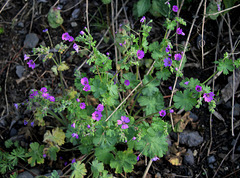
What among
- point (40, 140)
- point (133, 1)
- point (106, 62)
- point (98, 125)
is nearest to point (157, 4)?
point (133, 1)

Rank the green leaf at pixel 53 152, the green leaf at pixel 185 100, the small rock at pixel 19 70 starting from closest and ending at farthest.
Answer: the green leaf at pixel 185 100, the green leaf at pixel 53 152, the small rock at pixel 19 70

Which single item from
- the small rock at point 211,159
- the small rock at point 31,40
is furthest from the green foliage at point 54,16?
the small rock at point 211,159

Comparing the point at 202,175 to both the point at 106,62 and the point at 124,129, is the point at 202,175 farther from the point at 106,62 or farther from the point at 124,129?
the point at 106,62

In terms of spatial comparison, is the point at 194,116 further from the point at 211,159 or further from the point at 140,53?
the point at 140,53

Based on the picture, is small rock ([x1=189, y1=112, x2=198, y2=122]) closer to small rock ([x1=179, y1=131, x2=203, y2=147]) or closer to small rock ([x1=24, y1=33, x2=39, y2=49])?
small rock ([x1=179, y1=131, x2=203, y2=147])

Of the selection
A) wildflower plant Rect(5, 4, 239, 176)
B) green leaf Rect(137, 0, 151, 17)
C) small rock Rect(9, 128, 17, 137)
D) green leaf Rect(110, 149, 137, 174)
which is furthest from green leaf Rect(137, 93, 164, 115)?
small rock Rect(9, 128, 17, 137)

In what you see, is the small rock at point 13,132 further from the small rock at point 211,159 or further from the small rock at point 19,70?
the small rock at point 211,159
